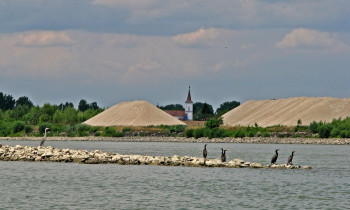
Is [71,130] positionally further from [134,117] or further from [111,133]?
[134,117]

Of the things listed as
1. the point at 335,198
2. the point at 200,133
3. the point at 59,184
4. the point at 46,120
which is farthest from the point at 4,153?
the point at 46,120

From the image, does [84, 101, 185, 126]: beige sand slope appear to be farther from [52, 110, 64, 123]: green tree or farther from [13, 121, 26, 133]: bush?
[13, 121, 26, 133]: bush

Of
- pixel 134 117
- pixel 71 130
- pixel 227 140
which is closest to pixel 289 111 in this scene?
pixel 134 117

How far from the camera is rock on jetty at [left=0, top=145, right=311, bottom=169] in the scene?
43.1 metres

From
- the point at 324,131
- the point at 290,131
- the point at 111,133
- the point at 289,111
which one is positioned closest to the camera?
the point at 324,131

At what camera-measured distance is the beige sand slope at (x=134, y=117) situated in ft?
479

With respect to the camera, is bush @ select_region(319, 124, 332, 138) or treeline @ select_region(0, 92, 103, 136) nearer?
bush @ select_region(319, 124, 332, 138)

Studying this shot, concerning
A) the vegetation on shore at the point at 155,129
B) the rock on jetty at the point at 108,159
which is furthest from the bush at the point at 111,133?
the rock on jetty at the point at 108,159

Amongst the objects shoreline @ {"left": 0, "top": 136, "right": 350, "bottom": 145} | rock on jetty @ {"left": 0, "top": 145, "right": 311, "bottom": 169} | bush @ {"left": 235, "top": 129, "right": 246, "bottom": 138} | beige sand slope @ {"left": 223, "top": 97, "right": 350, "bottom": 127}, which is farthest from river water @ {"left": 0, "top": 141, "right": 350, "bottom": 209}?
beige sand slope @ {"left": 223, "top": 97, "right": 350, "bottom": 127}

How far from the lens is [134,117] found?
150375mm

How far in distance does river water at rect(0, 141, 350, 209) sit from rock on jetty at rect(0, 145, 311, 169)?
141cm

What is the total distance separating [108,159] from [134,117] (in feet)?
343

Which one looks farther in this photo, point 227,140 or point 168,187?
point 227,140

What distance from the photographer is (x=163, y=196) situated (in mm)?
29562
